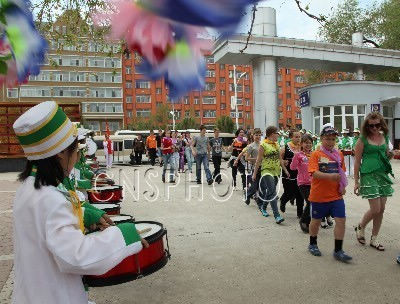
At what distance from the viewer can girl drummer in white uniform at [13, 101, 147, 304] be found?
1.61 m

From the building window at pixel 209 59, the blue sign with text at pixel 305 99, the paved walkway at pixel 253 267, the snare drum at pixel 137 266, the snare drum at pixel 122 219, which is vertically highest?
the blue sign with text at pixel 305 99

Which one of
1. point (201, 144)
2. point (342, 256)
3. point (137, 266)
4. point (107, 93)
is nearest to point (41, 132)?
point (137, 266)

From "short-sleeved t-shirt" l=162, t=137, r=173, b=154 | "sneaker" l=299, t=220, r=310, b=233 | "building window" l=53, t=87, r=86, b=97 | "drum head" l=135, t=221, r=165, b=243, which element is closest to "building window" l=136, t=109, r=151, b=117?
"building window" l=53, t=87, r=86, b=97

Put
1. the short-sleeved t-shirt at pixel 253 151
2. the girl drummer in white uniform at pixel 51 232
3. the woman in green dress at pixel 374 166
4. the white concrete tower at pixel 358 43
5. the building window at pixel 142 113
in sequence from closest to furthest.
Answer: the girl drummer in white uniform at pixel 51 232 < the woman in green dress at pixel 374 166 < the short-sleeved t-shirt at pixel 253 151 < the white concrete tower at pixel 358 43 < the building window at pixel 142 113

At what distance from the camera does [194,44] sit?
1.18 meters

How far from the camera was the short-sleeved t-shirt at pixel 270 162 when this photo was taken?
7289mm

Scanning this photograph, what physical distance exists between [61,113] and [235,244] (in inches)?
169

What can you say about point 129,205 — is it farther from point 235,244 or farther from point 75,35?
point 75,35

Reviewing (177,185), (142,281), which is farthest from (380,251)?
(177,185)

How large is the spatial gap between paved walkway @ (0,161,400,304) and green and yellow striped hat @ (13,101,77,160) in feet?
8.23

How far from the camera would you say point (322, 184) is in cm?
490

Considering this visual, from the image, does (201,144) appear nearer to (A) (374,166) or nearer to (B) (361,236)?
(B) (361,236)

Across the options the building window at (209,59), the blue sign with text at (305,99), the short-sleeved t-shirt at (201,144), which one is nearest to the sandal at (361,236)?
the building window at (209,59)

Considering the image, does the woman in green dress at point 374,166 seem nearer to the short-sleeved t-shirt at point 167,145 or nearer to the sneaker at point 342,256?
the sneaker at point 342,256
